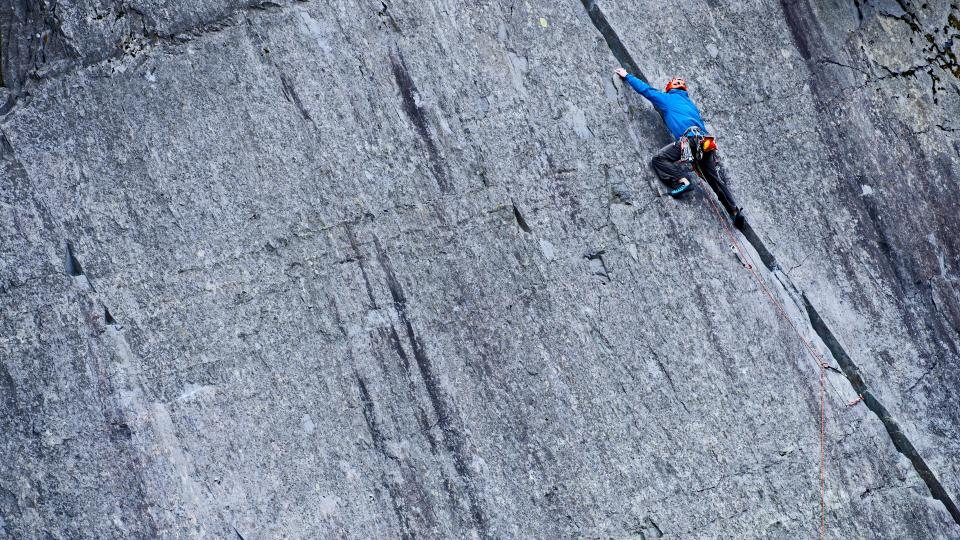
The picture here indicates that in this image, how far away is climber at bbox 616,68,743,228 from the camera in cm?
634

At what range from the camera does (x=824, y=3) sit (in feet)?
22.6

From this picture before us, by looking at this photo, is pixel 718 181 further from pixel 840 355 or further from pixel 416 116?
pixel 416 116

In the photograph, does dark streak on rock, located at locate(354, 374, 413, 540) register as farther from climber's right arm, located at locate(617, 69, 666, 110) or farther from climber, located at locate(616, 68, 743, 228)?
climber's right arm, located at locate(617, 69, 666, 110)

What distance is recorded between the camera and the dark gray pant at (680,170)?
6.46 m

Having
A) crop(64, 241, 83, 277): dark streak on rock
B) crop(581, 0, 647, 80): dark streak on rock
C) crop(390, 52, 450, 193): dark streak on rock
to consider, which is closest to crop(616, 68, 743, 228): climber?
crop(581, 0, 647, 80): dark streak on rock

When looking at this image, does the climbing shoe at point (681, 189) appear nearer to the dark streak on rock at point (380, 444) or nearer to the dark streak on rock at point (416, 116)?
the dark streak on rock at point (416, 116)

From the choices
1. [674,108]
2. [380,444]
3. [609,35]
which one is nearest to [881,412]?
[674,108]

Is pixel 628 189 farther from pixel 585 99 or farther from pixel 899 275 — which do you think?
pixel 899 275

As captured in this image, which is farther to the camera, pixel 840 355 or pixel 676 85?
pixel 840 355

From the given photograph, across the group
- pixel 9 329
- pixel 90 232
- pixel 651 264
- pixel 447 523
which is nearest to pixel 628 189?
pixel 651 264

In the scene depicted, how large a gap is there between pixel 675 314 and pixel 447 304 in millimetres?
1621

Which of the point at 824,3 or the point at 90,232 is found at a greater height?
the point at 824,3

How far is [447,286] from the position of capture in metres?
6.26

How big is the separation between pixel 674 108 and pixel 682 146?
0.27 m
